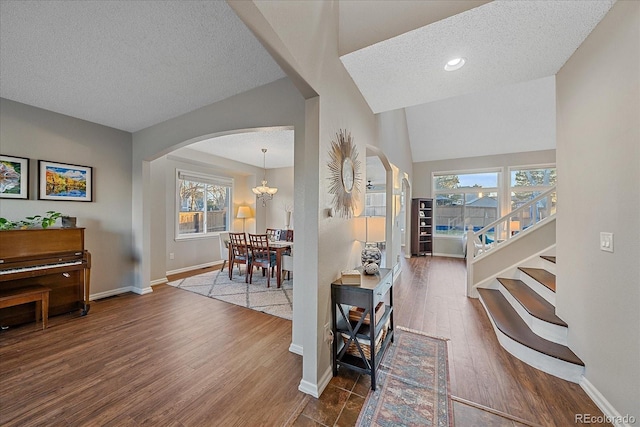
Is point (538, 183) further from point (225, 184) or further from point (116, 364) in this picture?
point (116, 364)

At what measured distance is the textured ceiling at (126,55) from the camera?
1668mm

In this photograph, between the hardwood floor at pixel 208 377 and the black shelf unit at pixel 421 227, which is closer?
the hardwood floor at pixel 208 377

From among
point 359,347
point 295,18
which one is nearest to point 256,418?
point 359,347

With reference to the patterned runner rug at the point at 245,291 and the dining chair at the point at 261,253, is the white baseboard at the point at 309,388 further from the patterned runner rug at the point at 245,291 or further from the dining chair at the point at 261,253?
the dining chair at the point at 261,253

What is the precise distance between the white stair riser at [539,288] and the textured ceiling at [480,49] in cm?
223

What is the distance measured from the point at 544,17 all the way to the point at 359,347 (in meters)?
2.74

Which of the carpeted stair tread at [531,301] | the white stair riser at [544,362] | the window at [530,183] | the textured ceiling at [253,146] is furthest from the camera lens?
the window at [530,183]

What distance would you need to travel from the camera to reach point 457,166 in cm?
721

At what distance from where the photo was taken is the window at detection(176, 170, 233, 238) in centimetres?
549

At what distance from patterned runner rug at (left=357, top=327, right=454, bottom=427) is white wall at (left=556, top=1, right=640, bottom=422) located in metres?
1.01

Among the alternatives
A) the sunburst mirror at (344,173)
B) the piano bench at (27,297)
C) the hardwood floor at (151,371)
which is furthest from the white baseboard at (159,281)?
the sunburst mirror at (344,173)

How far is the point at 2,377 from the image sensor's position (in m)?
1.90

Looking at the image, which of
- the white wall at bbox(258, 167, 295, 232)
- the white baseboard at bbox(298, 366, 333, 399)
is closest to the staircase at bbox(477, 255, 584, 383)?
the white baseboard at bbox(298, 366, 333, 399)

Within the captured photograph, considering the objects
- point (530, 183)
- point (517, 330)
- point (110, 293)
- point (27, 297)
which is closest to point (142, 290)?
point (110, 293)
